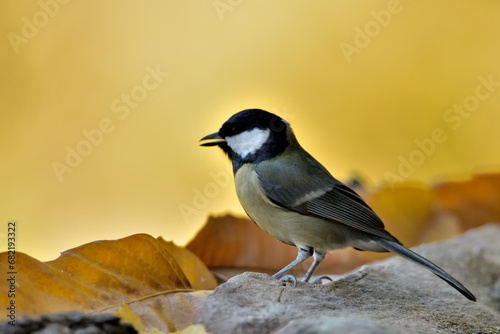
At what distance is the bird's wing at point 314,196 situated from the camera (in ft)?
5.06

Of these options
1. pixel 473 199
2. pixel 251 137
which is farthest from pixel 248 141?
pixel 473 199

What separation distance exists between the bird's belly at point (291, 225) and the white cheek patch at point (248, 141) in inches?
4.1

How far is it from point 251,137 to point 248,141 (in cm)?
2

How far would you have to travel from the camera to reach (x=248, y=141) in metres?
1.66

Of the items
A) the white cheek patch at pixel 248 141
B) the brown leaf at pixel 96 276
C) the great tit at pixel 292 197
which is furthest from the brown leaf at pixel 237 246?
the brown leaf at pixel 96 276

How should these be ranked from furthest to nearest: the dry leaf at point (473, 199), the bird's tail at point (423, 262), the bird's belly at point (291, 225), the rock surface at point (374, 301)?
the dry leaf at point (473, 199)
the bird's belly at point (291, 225)
the bird's tail at point (423, 262)
the rock surface at point (374, 301)

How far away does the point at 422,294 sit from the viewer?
142 centimetres

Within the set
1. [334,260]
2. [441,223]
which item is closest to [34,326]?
[334,260]

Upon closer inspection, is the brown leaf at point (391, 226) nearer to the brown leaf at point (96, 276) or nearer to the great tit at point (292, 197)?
the great tit at point (292, 197)

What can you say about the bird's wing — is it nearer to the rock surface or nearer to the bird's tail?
the bird's tail

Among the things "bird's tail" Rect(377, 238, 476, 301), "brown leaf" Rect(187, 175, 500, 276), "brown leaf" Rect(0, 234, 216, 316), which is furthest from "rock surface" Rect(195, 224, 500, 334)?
"brown leaf" Rect(187, 175, 500, 276)

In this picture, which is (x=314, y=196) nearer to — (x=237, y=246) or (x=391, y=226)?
(x=237, y=246)

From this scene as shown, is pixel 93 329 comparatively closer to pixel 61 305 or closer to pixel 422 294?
pixel 61 305

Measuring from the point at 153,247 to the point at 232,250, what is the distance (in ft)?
1.68
